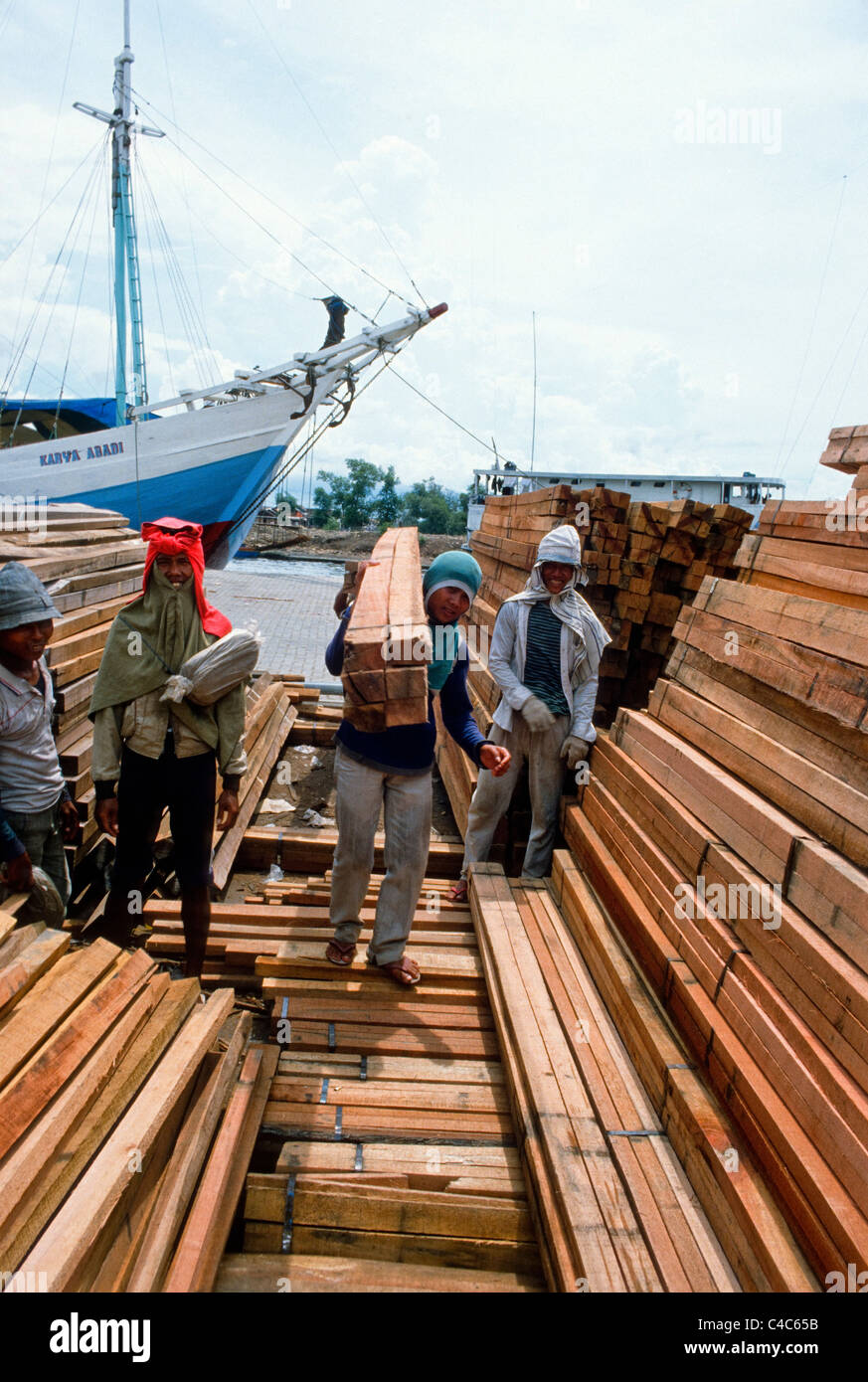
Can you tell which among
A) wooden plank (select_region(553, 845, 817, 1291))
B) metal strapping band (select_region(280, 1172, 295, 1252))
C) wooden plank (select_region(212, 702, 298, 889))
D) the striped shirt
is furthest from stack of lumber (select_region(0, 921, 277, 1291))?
the striped shirt

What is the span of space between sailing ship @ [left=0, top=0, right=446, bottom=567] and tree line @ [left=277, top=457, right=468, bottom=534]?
130 ft

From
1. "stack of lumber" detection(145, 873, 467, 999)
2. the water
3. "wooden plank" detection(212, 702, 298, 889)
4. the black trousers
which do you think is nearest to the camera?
the black trousers

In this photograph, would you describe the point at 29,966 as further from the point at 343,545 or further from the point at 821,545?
the point at 343,545

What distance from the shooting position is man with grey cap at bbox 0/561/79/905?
3.05 meters

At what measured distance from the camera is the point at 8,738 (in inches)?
127

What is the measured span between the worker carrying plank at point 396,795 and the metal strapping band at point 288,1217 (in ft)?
4.00

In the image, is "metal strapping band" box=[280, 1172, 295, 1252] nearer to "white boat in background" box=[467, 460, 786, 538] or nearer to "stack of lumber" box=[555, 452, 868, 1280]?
"stack of lumber" box=[555, 452, 868, 1280]

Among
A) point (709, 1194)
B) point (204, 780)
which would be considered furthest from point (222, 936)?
point (709, 1194)

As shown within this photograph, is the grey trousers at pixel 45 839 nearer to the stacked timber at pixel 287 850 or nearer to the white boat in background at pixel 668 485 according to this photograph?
the stacked timber at pixel 287 850

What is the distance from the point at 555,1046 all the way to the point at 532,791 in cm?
197

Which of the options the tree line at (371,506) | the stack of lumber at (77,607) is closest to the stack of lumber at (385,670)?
the stack of lumber at (77,607)

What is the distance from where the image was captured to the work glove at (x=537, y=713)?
14.9 feet

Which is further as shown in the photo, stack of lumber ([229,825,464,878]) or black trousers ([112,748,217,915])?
stack of lumber ([229,825,464,878])
